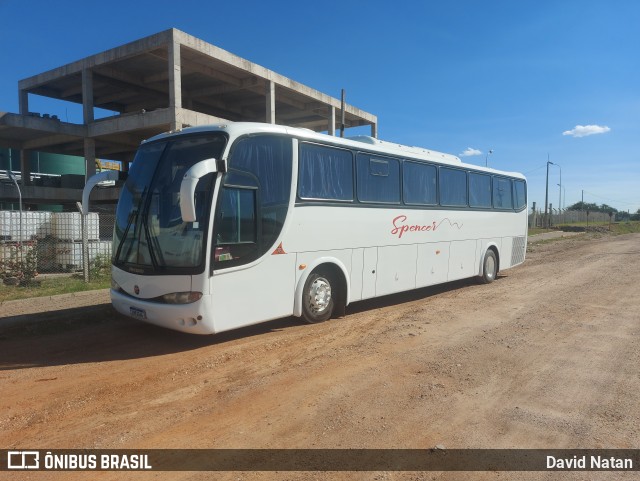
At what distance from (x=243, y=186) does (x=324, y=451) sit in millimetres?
3834

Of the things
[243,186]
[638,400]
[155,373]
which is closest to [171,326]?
[155,373]

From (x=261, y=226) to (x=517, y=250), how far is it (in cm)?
1088

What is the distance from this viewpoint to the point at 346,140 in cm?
827

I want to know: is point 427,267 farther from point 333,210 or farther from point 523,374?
point 523,374

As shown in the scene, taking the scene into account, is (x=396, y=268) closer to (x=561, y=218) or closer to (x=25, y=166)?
A: (x=25, y=166)

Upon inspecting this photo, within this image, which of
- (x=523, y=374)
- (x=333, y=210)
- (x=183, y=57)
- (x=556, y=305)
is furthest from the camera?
(x=183, y=57)

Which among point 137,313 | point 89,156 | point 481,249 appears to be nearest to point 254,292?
point 137,313

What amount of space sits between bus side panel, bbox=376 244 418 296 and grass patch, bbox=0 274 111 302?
22.6 ft

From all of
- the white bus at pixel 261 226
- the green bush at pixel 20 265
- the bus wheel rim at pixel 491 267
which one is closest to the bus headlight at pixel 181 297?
the white bus at pixel 261 226

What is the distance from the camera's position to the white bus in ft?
19.3

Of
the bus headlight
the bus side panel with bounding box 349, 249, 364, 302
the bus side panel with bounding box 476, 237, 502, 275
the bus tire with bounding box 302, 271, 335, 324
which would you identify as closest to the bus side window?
the bus headlight

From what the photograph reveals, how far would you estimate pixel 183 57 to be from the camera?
90.7 feet

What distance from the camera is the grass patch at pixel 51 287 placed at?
9992 mm

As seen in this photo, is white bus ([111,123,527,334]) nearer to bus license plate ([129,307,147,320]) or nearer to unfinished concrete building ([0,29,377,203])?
bus license plate ([129,307,147,320])
